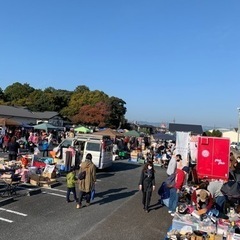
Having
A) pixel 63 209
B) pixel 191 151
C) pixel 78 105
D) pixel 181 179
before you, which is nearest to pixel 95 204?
pixel 63 209

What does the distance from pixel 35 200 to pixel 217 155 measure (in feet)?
25.1

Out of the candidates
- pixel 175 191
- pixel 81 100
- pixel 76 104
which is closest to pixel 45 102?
pixel 76 104

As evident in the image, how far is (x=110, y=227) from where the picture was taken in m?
7.50

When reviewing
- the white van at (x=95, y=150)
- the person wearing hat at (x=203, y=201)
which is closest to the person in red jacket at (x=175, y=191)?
the person wearing hat at (x=203, y=201)

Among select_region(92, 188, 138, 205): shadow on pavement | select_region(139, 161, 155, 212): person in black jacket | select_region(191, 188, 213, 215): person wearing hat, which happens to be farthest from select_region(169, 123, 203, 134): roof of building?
select_region(191, 188, 213, 215): person wearing hat

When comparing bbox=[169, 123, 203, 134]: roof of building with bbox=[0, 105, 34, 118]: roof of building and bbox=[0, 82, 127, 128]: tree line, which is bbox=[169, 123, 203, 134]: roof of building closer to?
bbox=[0, 105, 34, 118]: roof of building

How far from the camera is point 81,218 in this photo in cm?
805

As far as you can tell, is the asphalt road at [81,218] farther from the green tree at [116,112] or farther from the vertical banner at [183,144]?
the green tree at [116,112]

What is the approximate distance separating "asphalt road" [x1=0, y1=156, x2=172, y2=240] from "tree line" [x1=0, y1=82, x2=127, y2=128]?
5047cm

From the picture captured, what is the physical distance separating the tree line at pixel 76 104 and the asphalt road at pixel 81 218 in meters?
50.5

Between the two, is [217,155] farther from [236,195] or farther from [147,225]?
Result: [147,225]

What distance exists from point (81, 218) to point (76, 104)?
2367 inches

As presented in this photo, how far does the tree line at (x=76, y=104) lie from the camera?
61.8 meters

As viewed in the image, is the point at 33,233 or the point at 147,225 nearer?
the point at 33,233
